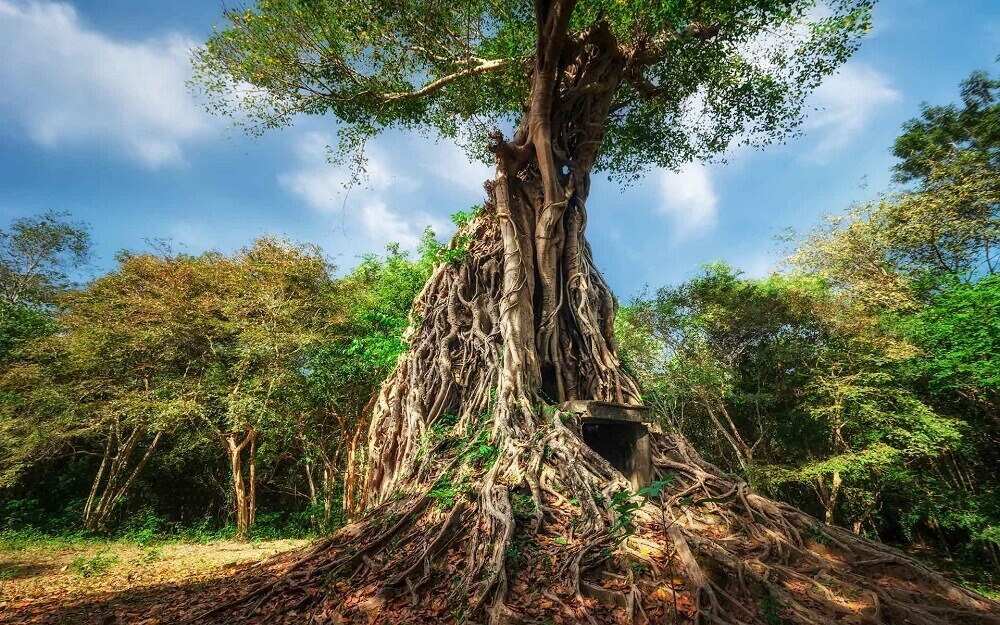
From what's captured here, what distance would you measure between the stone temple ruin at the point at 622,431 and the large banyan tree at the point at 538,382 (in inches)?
8.2

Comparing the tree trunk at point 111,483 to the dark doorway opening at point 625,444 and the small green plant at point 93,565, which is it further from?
the dark doorway opening at point 625,444

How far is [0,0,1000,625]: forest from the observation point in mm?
3346

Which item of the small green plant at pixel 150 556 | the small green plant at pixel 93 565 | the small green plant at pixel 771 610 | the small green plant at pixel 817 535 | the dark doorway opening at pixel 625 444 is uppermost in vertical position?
the dark doorway opening at pixel 625 444

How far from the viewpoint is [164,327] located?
10531 mm

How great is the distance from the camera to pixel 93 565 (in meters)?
5.94

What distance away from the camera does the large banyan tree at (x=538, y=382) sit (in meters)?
2.97

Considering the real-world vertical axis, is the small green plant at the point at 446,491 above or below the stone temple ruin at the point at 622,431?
below

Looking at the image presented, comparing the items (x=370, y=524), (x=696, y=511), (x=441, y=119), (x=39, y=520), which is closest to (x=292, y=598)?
(x=370, y=524)

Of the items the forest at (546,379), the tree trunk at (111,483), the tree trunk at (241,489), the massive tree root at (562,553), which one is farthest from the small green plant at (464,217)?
the tree trunk at (111,483)

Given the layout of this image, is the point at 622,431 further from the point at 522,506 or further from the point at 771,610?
the point at 771,610

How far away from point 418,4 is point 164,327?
9.59 m

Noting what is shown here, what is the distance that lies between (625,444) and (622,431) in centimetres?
17

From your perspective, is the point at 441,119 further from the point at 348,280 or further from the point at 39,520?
the point at 39,520

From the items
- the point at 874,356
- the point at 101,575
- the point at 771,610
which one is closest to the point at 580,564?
the point at 771,610
